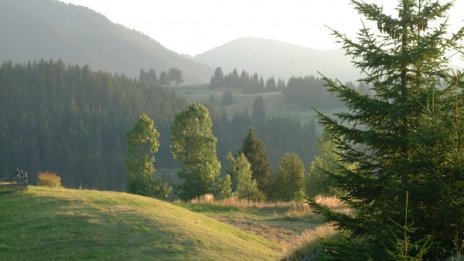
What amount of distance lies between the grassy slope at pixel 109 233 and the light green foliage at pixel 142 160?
21812 mm

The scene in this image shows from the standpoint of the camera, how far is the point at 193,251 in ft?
68.6

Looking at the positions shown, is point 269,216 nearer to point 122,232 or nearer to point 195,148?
point 122,232

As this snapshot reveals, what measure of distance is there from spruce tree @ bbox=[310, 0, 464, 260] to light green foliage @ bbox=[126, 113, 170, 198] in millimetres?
40211

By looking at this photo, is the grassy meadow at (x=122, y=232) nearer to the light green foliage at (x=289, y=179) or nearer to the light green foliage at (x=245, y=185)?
the light green foliage at (x=245, y=185)

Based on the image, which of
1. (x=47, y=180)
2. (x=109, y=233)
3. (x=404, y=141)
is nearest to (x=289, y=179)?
(x=47, y=180)

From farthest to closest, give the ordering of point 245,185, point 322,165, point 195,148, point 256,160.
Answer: point 256,160 → point 245,185 → point 322,165 → point 195,148

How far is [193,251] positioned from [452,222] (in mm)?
13502

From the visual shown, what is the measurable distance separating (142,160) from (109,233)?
29.5 meters

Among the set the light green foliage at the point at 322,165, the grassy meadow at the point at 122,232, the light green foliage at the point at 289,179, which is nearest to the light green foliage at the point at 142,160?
the light green foliage at the point at 322,165

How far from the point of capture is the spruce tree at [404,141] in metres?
9.16

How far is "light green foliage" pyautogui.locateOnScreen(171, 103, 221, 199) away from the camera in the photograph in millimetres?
52875

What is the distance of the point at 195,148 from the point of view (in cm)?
5316

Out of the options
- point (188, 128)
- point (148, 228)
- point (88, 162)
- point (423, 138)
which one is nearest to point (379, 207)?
point (423, 138)

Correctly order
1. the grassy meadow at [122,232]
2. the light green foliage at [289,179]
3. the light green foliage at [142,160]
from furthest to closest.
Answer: the light green foliage at [289,179], the light green foliage at [142,160], the grassy meadow at [122,232]
